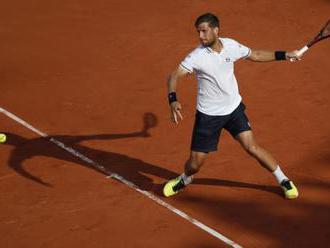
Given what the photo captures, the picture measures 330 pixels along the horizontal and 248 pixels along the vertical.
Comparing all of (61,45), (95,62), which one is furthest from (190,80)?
(61,45)

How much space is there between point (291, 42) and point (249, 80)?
229 centimetres

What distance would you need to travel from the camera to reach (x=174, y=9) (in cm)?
1748

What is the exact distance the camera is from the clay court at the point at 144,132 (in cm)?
882

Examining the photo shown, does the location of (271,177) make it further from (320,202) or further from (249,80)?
(249,80)

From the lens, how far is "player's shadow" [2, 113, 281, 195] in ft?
32.4

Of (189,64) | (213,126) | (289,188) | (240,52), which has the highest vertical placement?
(240,52)

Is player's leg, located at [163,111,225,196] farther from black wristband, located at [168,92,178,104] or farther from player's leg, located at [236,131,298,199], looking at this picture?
black wristband, located at [168,92,178,104]

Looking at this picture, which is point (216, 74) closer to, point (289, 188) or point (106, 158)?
point (289, 188)

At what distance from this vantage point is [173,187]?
31.0ft

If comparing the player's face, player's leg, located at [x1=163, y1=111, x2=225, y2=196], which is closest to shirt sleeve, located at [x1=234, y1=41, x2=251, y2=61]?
the player's face

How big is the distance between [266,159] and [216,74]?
1423mm

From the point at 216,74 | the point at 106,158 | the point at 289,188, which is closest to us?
the point at 216,74

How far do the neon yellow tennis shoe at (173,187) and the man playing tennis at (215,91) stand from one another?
35 cm

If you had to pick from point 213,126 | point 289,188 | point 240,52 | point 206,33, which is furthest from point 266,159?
point 206,33
